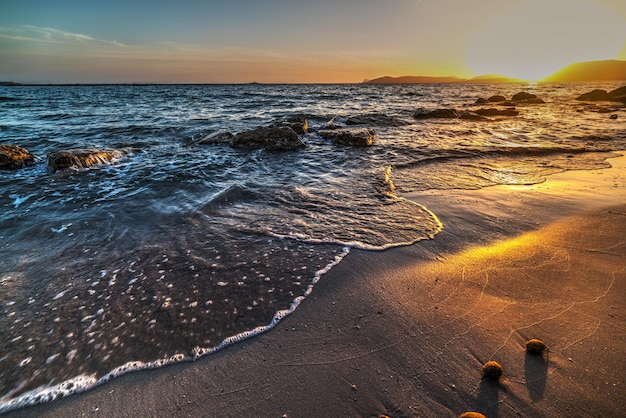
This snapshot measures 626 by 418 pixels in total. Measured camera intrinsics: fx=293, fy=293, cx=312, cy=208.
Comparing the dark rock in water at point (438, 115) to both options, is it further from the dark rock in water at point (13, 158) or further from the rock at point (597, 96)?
the rock at point (597, 96)

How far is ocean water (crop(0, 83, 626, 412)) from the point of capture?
2299 mm

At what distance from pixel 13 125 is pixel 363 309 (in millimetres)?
20805

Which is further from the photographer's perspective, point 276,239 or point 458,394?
point 276,239

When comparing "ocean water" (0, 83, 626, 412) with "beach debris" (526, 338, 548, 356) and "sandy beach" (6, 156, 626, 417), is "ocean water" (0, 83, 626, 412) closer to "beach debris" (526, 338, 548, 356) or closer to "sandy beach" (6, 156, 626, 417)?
"sandy beach" (6, 156, 626, 417)

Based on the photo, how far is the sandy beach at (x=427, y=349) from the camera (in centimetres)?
A: 177

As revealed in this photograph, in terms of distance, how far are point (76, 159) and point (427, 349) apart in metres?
9.15

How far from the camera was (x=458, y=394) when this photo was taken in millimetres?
1785

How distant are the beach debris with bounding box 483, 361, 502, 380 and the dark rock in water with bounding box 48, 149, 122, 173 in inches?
367

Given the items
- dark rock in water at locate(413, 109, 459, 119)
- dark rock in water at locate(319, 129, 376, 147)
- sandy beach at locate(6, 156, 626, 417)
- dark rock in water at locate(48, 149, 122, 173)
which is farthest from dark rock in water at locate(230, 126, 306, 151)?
dark rock in water at locate(413, 109, 459, 119)

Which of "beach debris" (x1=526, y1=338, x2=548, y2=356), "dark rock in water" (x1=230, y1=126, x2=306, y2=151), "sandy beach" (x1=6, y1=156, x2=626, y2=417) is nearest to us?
"sandy beach" (x1=6, y1=156, x2=626, y2=417)

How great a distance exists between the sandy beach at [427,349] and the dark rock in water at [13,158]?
8582 millimetres

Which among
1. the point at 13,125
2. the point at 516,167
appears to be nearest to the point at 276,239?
the point at 516,167

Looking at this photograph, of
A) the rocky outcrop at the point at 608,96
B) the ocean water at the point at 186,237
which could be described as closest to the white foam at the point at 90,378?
the ocean water at the point at 186,237

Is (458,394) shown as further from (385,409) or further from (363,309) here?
(363,309)
